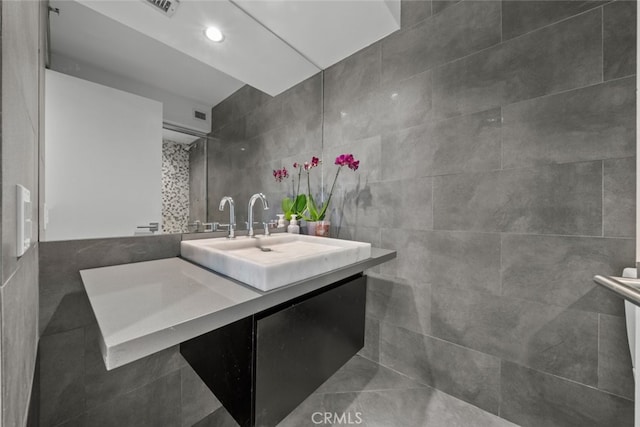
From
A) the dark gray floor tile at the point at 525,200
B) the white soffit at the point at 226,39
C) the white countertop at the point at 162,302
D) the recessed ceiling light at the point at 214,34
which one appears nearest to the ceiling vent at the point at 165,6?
the white soffit at the point at 226,39

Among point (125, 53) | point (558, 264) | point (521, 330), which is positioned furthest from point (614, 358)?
point (125, 53)

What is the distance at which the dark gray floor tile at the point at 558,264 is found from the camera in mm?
961

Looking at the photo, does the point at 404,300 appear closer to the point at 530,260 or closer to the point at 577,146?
the point at 530,260

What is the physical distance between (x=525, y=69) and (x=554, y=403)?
1527 millimetres

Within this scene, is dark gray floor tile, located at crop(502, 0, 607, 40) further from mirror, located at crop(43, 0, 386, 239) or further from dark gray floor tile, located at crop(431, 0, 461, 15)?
mirror, located at crop(43, 0, 386, 239)

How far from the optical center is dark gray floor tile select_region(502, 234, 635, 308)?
0.96 meters

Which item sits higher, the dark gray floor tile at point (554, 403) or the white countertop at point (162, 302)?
the white countertop at point (162, 302)

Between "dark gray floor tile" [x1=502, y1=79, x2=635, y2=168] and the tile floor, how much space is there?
→ 127cm

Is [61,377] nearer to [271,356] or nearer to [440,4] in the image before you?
[271,356]

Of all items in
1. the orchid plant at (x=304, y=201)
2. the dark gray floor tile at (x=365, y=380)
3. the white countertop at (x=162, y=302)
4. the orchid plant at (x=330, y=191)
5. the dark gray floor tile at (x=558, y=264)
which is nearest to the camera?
the white countertop at (x=162, y=302)

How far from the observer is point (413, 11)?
4.77 ft

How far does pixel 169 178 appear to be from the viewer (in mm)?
1081

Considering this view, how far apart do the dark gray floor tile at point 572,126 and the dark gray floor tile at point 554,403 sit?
97cm

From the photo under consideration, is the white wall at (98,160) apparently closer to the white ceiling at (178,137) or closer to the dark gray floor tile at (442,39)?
the white ceiling at (178,137)
